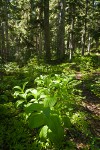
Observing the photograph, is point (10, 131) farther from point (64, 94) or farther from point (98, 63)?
point (98, 63)

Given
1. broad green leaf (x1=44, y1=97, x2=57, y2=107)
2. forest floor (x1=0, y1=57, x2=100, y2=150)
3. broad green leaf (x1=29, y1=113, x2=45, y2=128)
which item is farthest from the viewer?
forest floor (x1=0, y1=57, x2=100, y2=150)

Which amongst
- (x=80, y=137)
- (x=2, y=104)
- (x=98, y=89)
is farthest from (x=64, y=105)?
(x=98, y=89)

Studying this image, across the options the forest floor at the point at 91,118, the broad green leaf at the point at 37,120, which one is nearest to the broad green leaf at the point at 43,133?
the broad green leaf at the point at 37,120

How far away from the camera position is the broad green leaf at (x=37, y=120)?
145 inches

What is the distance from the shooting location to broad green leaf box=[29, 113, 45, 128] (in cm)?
369

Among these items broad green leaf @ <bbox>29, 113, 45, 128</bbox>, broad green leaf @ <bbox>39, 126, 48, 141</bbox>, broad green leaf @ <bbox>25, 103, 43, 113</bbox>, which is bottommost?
broad green leaf @ <bbox>39, 126, 48, 141</bbox>

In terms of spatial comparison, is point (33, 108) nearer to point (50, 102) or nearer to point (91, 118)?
point (50, 102)

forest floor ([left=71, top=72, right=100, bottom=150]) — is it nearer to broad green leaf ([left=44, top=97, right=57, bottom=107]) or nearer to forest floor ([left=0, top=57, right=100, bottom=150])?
forest floor ([left=0, top=57, right=100, bottom=150])

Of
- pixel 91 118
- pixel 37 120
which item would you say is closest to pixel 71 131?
pixel 91 118

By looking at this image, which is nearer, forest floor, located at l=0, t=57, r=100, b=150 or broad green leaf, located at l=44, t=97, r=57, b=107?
broad green leaf, located at l=44, t=97, r=57, b=107

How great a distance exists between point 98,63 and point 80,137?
479 inches

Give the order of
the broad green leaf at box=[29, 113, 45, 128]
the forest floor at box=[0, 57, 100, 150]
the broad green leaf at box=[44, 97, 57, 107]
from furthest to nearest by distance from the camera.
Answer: the forest floor at box=[0, 57, 100, 150] < the broad green leaf at box=[44, 97, 57, 107] < the broad green leaf at box=[29, 113, 45, 128]

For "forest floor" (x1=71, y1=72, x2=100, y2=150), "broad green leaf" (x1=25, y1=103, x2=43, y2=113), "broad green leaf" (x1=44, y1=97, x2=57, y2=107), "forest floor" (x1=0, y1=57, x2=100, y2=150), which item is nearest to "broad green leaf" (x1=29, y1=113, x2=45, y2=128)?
"broad green leaf" (x1=25, y1=103, x2=43, y2=113)

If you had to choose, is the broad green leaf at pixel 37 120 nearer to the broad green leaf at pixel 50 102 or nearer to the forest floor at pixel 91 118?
the broad green leaf at pixel 50 102
